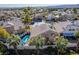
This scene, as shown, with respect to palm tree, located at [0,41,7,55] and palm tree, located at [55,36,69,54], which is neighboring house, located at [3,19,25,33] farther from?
palm tree, located at [55,36,69,54]

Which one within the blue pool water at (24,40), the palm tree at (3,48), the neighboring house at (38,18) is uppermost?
the neighboring house at (38,18)

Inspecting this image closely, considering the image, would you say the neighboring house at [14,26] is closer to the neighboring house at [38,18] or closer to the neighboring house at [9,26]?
the neighboring house at [9,26]

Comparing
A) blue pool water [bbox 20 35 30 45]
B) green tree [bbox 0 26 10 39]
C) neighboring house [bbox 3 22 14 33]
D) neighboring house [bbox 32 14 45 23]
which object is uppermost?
neighboring house [bbox 32 14 45 23]

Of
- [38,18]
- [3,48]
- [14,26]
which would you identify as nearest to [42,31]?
[38,18]

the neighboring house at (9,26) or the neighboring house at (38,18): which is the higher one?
the neighboring house at (38,18)

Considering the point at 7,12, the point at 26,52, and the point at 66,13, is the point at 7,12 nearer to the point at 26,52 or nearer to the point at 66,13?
the point at 26,52

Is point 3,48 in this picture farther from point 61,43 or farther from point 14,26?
point 61,43

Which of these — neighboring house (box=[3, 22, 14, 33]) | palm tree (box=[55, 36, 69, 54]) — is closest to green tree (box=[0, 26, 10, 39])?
neighboring house (box=[3, 22, 14, 33])

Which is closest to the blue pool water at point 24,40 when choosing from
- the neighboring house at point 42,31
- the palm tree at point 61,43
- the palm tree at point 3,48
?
the neighboring house at point 42,31

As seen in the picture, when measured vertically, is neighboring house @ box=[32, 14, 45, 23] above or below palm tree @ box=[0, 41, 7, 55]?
above

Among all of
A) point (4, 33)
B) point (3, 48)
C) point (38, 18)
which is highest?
point (38, 18)
